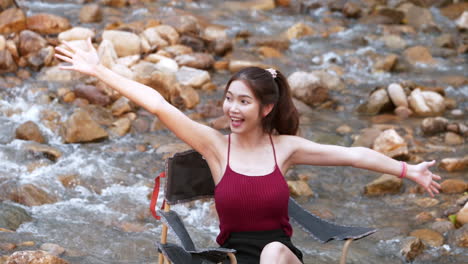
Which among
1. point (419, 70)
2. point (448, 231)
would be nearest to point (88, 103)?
point (448, 231)

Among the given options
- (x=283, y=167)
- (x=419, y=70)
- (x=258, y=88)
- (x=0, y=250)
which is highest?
(x=258, y=88)

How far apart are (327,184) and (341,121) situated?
181cm

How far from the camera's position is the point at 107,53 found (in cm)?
842

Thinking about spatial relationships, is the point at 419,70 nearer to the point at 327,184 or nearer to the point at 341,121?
the point at 341,121

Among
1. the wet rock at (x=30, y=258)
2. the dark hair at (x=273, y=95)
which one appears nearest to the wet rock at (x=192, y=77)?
the wet rock at (x=30, y=258)

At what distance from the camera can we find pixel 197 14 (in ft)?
38.0

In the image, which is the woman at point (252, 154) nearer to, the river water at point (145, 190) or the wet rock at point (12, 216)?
the river water at point (145, 190)

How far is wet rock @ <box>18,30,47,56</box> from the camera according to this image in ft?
27.6

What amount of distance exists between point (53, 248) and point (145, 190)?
1463 mm

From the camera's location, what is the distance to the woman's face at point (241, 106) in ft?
9.68

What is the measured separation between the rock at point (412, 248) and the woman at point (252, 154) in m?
A: 1.56

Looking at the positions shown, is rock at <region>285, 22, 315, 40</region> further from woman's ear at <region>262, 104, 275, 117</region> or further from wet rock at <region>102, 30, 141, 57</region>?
woman's ear at <region>262, 104, 275, 117</region>

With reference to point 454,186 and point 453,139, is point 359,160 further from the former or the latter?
point 453,139

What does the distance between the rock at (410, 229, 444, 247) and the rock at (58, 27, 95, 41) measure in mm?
5779
